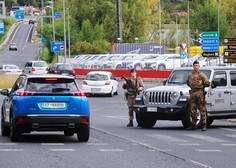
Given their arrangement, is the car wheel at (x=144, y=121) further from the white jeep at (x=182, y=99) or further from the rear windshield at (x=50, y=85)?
the rear windshield at (x=50, y=85)

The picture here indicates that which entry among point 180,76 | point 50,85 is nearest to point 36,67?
point 180,76

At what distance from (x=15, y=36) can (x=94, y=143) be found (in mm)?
165331

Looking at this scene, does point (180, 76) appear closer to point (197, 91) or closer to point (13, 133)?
point (197, 91)

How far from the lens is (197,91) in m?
24.3

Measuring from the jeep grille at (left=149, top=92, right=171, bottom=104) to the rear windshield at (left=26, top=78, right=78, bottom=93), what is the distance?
5.48 metres

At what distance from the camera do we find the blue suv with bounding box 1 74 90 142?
19.4 m

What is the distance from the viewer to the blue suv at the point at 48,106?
19406 mm

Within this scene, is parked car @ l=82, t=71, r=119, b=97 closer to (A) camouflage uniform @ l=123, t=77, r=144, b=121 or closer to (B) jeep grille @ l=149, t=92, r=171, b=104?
(A) camouflage uniform @ l=123, t=77, r=144, b=121

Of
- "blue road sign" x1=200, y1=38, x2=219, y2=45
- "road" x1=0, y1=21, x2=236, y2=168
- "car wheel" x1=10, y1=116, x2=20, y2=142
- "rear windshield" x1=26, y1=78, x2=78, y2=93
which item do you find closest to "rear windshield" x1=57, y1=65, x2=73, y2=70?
"blue road sign" x1=200, y1=38, x2=219, y2=45

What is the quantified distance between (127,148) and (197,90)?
587 centimetres

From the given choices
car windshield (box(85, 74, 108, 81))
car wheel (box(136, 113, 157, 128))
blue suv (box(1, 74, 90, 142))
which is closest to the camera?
blue suv (box(1, 74, 90, 142))

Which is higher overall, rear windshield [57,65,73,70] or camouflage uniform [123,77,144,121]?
camouflage uniform [123,77,144,121]

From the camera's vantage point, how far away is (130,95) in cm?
2652

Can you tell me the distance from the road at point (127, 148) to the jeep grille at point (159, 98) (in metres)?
0.81
